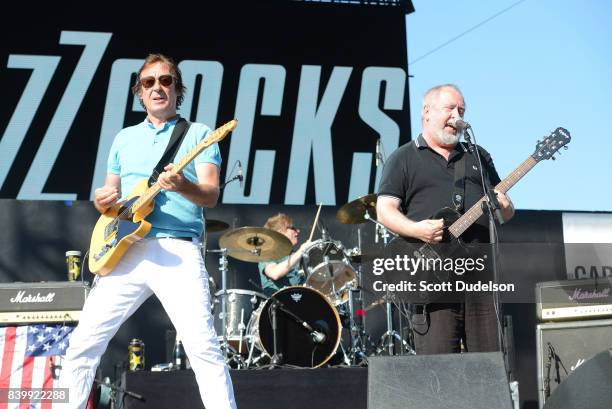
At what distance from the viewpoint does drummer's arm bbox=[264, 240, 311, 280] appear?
879 cm

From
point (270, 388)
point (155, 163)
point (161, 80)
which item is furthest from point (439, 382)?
point (270, 388)

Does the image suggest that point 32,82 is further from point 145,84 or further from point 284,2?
point 145,84

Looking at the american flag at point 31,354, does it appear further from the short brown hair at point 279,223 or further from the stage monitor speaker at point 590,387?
the stage monitor speaker at point 590,387

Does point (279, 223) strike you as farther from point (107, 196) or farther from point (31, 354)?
point (107, 196)

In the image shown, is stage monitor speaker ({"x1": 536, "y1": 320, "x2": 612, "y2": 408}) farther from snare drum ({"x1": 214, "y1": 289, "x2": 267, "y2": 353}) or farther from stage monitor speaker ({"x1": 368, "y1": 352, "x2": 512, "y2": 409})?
snare drum ({"x1": 214, "y1": 289, "x2": 267, "y2": 353})

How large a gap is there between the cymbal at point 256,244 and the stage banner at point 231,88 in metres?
1.20

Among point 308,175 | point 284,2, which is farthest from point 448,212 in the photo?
point 284,2

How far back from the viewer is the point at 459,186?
15.3ft

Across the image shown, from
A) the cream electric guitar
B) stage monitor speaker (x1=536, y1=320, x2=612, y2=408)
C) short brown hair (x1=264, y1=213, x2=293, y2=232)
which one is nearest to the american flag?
the cream electric guitar

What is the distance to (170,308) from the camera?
444 centimetres

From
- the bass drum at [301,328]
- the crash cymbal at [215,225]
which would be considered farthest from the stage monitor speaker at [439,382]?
the crash cymbal at [215,225]

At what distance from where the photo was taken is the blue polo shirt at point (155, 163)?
4598mm

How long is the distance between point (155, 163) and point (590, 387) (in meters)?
2.67

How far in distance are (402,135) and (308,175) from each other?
1163 millimetres
